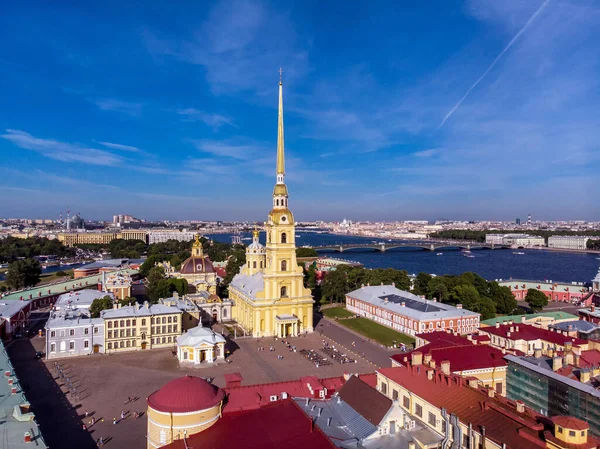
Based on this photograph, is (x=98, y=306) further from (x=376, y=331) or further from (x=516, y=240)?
(x=516, y=240)

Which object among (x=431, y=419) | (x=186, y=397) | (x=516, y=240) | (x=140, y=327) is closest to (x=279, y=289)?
(x=140, y=327)

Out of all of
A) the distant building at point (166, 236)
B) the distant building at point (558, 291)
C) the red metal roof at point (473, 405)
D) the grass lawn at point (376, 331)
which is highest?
the distant building at point (166, 236)

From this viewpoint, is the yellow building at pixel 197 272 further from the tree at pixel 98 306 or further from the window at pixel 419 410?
the window at pixel 419 410

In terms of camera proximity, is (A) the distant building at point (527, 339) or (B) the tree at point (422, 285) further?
(B) the tree at point (422, 285)

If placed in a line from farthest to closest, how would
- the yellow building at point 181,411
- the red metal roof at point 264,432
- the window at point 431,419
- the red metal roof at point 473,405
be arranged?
the window at point 431,419 < the yellow building at point 181,411 < the red metal roof at point 473,405 < the red metal roof at point 264,432

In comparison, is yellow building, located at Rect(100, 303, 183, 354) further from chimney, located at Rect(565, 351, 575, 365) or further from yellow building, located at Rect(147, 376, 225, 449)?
chimney, located at Rect(565, 351, 575, 365)

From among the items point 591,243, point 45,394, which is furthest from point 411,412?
point 591,243

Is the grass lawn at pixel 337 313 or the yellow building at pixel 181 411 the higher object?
the yellow building at pixel 181 411

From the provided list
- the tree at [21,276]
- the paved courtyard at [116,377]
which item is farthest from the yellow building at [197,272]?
the tree at [21,276]

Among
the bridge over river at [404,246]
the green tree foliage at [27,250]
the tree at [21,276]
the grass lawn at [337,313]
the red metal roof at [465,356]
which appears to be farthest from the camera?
the bridge over river at [404,246]
